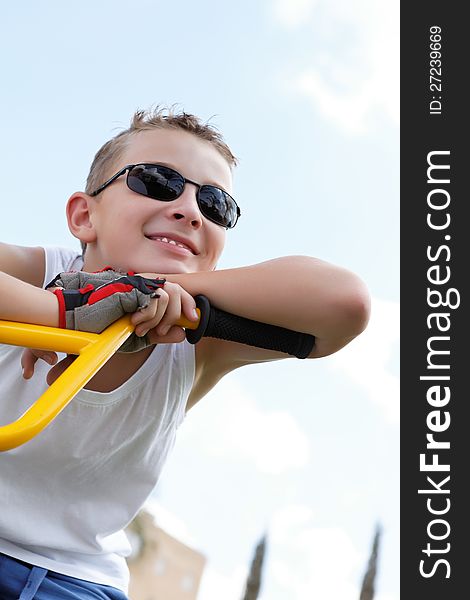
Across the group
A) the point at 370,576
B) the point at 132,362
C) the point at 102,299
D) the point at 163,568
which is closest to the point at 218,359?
the point at 132,362

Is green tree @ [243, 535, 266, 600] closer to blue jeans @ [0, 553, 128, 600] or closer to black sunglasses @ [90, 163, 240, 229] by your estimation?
blue jeans @ [0, 553, 128, 600]

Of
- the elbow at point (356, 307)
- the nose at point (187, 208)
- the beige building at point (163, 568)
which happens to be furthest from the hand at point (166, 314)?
the beige building at point (163, 568)

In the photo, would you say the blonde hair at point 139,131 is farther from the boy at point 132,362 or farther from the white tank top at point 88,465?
the white tank top at point 88,465

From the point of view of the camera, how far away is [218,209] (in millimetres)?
2451

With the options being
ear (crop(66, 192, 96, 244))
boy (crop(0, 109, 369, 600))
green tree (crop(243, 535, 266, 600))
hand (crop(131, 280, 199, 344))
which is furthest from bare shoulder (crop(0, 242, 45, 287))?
green tree (crop(243, 535, 266, 600))

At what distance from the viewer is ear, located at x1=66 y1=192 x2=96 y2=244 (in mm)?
2588

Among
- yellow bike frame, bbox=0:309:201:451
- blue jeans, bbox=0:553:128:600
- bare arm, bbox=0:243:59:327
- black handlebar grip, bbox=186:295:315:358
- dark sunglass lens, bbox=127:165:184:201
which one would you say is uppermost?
dark sunglass lens, bbox=127:165:184:201

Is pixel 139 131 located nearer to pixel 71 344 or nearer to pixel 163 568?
pixel 71 344

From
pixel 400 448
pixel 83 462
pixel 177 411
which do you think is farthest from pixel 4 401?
pixel 400 448

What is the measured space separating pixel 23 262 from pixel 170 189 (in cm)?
49

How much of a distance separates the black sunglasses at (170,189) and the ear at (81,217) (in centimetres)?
20

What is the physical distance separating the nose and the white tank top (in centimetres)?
35

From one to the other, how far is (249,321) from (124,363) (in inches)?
18.9

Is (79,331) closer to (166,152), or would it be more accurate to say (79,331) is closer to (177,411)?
(177,411)
